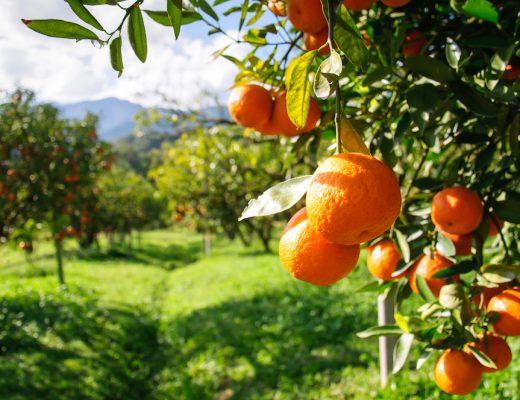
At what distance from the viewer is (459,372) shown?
921 millimetres

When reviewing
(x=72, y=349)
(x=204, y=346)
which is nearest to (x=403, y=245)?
(x=204, y=346)

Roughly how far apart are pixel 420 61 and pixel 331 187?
1.64 ft

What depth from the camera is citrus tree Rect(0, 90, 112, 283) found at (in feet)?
20.7

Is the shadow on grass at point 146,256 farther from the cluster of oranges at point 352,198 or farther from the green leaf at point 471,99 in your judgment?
the cluster of oranges at point 352,198

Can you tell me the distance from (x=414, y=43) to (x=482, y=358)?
783mm

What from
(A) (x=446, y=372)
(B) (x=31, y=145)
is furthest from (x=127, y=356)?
(A) (x=446, y=372)

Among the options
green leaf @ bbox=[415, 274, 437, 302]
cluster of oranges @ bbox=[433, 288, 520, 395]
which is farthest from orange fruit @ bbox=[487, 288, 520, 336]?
green leaf @ bbox=[415, 274, 437, 302]

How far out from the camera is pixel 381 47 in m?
1.11

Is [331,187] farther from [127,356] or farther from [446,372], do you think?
[127,356]

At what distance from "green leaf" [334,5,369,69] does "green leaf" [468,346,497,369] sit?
651mm

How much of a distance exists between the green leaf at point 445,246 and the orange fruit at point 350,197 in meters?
0.54

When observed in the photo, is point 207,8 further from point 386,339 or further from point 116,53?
point 386,339

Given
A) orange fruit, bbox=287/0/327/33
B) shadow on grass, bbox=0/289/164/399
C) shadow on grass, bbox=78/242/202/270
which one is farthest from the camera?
shadow on grass, bbox=78/242/202/270

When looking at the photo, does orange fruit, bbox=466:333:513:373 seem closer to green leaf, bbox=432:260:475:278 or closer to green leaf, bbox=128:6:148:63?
green leaf, bbox=432:260:475:278
